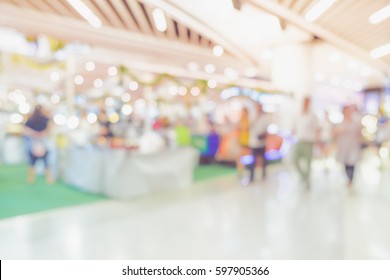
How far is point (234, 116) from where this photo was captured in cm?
772

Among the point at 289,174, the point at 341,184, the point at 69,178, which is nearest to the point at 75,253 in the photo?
the point at 69,178

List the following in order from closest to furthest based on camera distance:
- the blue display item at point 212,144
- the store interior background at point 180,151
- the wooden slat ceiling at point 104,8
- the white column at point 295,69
Answer: the store interior background at point 180,151
the wooden slat ceiling at point 104,8
the blue display item at point 212,144
the white column at point 295,69

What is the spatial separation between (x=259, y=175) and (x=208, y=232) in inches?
136

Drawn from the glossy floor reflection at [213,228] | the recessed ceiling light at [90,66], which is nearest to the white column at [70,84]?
the glossy floor reflection at [213,228]

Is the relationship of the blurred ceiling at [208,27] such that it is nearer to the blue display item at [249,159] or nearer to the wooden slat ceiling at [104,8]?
the wooden slat ceiling at [104,8]

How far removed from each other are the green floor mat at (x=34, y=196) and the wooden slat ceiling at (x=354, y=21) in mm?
3332

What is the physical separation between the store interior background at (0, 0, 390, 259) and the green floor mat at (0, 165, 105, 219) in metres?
0.02

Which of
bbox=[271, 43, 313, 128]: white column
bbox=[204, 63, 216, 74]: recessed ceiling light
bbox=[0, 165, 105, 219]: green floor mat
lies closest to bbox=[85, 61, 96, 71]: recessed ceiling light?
bbox=[204, 63, 216, 74]: recessed ceiling light

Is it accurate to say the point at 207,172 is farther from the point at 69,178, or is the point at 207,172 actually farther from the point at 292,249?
the point at 292,249

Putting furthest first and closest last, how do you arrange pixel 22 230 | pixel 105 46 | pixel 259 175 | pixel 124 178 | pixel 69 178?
pixel 105 46 → pixel 259 175 → pixel 69 178 → pixel 124 178 → pixel 22 230

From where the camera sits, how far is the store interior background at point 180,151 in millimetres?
2611

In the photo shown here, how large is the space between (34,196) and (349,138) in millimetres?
4390

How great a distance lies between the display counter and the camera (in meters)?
3.93

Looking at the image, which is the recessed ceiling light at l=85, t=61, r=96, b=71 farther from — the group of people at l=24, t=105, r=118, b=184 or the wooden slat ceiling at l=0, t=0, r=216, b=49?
the group of people at l=24, t=105, r=118, b=184
